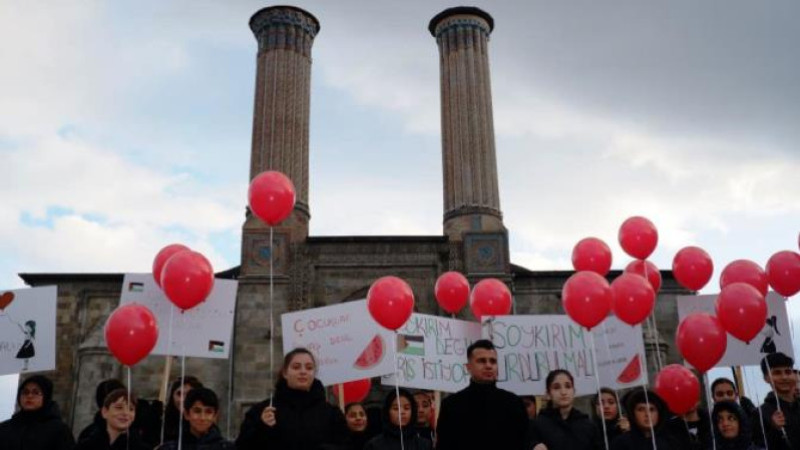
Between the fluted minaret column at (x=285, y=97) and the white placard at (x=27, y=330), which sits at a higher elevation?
the fluted minaret column at (x=285, y=97)

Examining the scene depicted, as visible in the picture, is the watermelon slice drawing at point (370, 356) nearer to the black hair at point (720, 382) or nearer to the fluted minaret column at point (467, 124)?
the black hair at point (720, 382)

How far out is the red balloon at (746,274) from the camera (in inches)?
341

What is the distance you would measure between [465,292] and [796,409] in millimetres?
4921

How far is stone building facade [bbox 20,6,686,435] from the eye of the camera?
14508mm

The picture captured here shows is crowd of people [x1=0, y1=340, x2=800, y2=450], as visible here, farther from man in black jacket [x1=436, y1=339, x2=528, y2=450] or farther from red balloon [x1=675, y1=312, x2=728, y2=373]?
red balloon [x1=675, y1=312, x2=728, y2=373]

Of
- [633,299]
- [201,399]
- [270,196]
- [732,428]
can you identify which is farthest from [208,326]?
[732,428]

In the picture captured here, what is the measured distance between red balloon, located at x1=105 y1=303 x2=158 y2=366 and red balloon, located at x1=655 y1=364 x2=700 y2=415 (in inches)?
233

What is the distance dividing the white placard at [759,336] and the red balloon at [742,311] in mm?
1322

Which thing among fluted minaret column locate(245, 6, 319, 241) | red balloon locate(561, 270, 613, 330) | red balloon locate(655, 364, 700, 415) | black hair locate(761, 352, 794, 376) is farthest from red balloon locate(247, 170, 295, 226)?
fluted minaret column locate(245, 6, 319, 241)

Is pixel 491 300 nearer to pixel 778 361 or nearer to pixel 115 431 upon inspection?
pixel 778 361

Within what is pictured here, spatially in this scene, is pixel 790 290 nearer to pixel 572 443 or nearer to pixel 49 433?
pixel 572 443

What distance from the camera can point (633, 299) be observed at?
8125mm

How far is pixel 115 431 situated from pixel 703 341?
19.8 ft

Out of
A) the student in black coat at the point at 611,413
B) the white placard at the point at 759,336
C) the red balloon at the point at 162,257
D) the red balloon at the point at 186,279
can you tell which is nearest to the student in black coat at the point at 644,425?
the student in black coat at the point at 611,413
